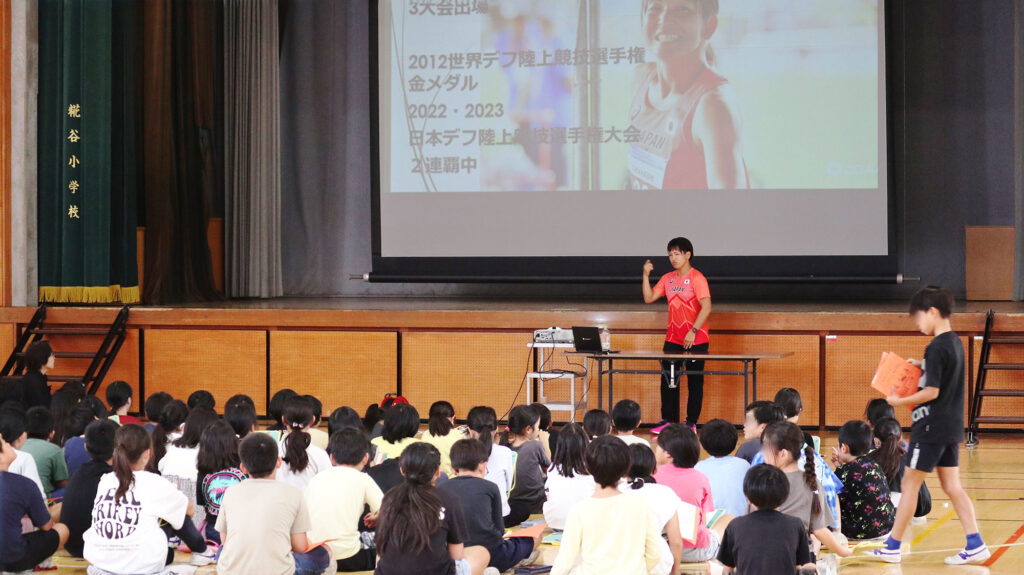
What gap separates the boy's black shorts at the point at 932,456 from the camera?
4801 millimetres

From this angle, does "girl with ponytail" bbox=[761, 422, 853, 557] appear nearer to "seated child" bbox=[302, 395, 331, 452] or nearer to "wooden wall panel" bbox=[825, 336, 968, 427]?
"seated child" bbox=[302, 395, 331, 452]

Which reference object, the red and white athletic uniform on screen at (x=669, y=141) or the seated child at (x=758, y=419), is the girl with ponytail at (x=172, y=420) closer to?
the seated child at (x=758, y=419)

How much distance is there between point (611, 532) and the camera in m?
3.58

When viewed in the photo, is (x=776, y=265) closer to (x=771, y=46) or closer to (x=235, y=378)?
(x=771, y=46)

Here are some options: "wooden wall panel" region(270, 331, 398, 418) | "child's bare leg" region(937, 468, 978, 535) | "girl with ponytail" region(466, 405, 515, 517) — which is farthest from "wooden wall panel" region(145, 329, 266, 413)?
"child's bare leg" region(937, 468, 978, 535)

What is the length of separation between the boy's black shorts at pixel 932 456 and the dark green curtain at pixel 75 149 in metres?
7.14

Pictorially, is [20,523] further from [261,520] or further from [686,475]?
[686,475]

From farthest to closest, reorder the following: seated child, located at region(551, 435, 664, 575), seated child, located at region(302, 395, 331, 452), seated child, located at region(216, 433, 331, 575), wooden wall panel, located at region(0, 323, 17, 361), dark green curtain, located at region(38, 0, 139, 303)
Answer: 1. dark green curtain, located at region(38, 0, 139, 303)
2. wooden wall panel, located at region(0, 323, 17, 361)
3. seated child, located at region(302, 395, 331, 452)
4. seated child, located at region(216, 433, 331, 575)
5. seated child, located at region(551, 435, 664, 575)

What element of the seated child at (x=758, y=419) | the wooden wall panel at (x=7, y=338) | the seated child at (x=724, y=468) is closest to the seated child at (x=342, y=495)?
the seated child at (x=724, y=468)

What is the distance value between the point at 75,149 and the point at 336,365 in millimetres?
2923

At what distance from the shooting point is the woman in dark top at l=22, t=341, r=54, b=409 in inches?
290

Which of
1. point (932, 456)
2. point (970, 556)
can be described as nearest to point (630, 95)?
point (932, 456)

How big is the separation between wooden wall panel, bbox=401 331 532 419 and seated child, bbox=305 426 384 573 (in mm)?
4281

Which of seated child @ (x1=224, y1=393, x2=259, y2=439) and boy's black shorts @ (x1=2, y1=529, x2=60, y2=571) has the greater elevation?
seated child @ (x1=224, y1=393, x2=259, y2=439)
